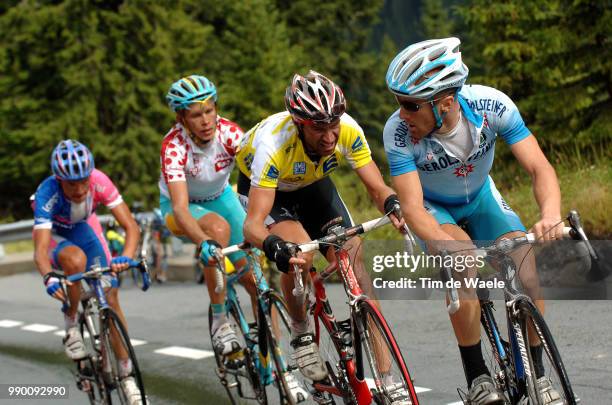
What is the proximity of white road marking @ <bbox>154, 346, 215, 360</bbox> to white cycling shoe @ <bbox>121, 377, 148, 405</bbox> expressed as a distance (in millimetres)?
2537

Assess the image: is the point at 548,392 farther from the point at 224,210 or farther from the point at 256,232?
the point at 224,210

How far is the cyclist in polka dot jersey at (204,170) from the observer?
7.90 m

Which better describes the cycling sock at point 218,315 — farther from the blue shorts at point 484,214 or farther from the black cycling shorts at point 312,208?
the blue shorts at point 484,214

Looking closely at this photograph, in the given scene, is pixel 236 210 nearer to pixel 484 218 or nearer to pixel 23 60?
pixel 484 218

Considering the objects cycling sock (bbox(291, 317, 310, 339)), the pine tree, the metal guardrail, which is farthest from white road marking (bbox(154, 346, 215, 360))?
the metal guardrail

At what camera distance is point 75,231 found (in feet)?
28.1

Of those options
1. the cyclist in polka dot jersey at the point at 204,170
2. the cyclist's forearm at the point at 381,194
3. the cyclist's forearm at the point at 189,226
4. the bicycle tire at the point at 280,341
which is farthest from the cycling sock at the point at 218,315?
the cyclist's forearm at the point at 381,194

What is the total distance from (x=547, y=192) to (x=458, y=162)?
604 mm

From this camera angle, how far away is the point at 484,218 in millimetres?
6074

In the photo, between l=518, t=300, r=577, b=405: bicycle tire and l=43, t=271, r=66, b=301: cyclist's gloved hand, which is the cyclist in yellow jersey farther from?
l=43, t=271, r=66, b=301: cyclist's gloved hand

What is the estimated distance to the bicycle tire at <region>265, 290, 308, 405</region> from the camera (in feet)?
22.5

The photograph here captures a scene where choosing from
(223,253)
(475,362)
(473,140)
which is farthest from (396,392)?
(223,253)

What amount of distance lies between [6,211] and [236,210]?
4152 centimetres

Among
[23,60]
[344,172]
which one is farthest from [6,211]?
[344,172]
